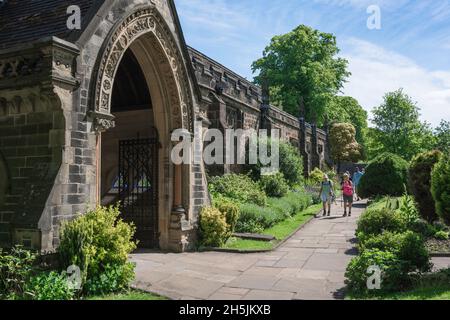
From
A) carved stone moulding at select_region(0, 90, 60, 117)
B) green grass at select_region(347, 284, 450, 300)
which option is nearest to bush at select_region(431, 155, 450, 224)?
green grass at select_region(347, 284, 450, 300)

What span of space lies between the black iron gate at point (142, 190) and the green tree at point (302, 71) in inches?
980

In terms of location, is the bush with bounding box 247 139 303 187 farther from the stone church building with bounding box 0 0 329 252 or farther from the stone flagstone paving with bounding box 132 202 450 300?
the stone church building with bounding box 0 0 329 252

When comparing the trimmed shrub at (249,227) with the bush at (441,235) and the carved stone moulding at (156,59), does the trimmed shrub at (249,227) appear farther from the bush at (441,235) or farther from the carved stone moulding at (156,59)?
the bush at (441,235)

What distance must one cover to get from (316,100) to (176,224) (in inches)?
1093

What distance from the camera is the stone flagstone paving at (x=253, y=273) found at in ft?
19.8

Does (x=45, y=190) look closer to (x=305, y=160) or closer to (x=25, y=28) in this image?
(x=25, y=28)

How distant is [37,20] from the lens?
25.5 feet

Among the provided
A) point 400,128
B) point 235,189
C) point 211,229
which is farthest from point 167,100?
point 400,128

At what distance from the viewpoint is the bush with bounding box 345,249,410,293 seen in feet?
19.4

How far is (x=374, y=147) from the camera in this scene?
39.5 metres

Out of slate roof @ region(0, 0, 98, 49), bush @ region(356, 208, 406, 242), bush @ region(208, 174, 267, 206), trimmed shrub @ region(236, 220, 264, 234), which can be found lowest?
trimmed shrub @ region(236, 220, 264, 234)

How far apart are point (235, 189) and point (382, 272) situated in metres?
8.52

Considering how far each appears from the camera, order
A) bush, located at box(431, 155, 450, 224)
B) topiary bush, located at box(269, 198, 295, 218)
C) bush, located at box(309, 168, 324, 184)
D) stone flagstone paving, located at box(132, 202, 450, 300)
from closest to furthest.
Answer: stone flagstone paving, located at box(132, 202, 450, 300) → bush, located at box(431, 155, 450, 224) → topiary bush, located at box(269, 198, 295, 218) → bush, located at box(309, 168, 324, 184)

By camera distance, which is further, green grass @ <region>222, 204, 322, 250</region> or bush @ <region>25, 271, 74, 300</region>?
green grass @ <region>222, 204, 322, 250</region>
